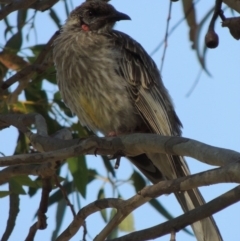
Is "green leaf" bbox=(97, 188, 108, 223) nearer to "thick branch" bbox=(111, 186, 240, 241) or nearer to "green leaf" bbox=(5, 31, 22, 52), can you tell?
"green leaf" bbox=(5, 31, 22, 52)

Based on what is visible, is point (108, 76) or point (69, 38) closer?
point (108, 76)

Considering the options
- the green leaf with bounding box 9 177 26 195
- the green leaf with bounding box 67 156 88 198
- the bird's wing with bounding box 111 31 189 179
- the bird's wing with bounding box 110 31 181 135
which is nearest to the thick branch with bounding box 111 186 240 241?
the green leaf with bounding box 9 177 26 195

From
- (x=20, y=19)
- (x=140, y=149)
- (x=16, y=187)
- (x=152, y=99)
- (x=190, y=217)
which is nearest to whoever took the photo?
(x=190, y=217)

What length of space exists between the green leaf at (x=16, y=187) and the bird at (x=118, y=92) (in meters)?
0.61

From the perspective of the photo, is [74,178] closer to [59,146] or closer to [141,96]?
[141,96]

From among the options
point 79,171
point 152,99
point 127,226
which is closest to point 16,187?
point 79,171

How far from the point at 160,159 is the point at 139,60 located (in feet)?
2.11

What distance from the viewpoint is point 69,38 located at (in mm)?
4105

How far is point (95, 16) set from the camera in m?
4.28

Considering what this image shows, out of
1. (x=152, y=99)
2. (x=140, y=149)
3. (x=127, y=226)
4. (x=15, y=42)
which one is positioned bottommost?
(x=140, y=149)

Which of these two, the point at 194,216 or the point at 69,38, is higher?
the point at 69,38

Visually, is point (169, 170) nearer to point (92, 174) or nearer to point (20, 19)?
point (92, 174)

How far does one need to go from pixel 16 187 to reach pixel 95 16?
4.46ft

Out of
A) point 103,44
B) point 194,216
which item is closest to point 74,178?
point 103,44
